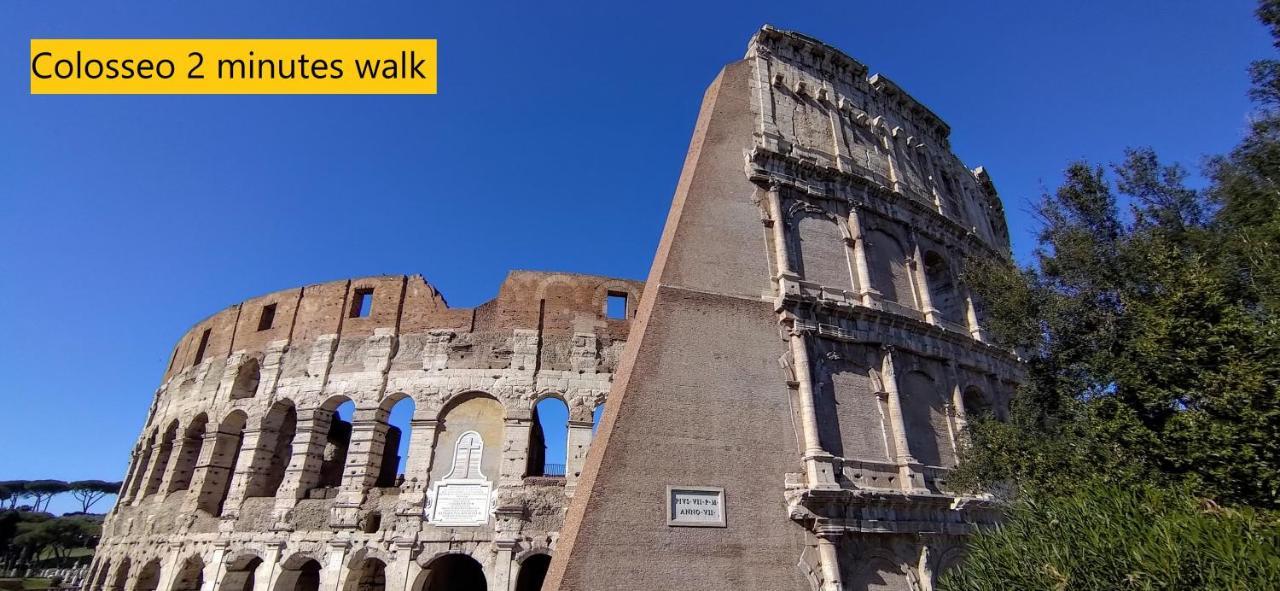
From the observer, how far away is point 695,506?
1082cm

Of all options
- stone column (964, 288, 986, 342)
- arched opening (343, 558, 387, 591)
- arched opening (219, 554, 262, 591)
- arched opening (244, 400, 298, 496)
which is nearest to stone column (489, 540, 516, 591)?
arched opening (343, 558, 387, 591)

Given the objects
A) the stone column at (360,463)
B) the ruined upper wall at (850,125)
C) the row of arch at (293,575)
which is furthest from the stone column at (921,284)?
the stone column at (360,463)

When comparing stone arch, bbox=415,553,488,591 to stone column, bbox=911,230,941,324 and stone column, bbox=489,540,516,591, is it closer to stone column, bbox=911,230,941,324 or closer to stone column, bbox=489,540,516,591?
stone column, bbox=489,540,516,591

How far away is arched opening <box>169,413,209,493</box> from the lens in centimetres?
1956

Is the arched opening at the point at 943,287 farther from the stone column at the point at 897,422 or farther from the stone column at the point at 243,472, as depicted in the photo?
the stone column at the point at 243,472

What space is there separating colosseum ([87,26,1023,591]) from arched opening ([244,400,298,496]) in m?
0.07

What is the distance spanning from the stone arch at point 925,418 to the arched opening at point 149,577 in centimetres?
2212

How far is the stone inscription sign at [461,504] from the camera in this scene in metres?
15.4

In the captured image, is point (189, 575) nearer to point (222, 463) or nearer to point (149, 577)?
point (149, 577)

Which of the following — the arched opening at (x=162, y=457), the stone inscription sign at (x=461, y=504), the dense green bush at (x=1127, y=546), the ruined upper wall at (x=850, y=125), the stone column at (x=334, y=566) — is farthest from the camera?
the arched opening at (x=162, y=457)

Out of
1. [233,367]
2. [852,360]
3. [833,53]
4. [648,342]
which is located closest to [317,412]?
[233,367]

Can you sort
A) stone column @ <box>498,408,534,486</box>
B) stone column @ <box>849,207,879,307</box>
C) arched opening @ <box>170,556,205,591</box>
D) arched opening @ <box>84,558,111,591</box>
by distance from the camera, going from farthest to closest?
arched opening @ <box>84,558,111,591</box>
arched opening @ <box>170,556,205,591</box>
stone column @ <box>498,408,534,486</box>
stone column @ <box>849,207,879,307</box>

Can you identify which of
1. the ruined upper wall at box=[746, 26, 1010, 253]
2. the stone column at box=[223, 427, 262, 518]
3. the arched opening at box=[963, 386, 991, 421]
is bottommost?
the stone column at box=[223, 427, 262, 518]

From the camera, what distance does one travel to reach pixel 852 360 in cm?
1402
